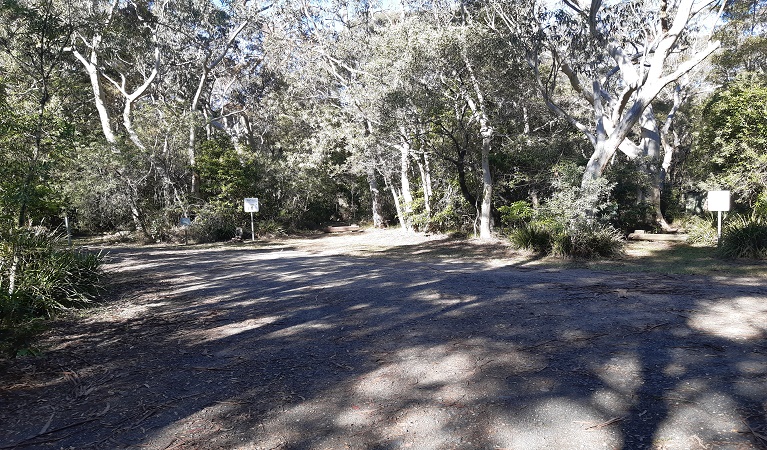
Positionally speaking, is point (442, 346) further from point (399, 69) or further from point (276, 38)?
point (276, 38)

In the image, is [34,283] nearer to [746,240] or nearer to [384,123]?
[384,123]

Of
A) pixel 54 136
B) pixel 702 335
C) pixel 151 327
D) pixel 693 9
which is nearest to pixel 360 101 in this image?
pixel 693 9

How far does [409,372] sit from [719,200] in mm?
11615

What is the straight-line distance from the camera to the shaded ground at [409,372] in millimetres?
2934

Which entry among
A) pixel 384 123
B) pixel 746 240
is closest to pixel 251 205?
pixel 384 123

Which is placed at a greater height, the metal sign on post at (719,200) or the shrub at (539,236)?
the metal sign on post at (719,200)

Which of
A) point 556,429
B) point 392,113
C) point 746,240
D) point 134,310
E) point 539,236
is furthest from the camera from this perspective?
point 392,113

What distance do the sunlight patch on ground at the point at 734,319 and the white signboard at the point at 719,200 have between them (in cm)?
701

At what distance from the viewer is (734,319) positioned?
5.00 meters

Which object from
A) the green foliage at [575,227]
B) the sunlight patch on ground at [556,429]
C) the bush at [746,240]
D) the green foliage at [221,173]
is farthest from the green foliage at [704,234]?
Result: the green foliage at [221,173]

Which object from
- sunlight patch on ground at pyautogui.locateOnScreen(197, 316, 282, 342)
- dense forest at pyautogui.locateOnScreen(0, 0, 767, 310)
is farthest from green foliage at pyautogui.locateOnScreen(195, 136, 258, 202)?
sunlight patch on ground at pyautogui.locateOnScreen(197, 316, 282, 342)

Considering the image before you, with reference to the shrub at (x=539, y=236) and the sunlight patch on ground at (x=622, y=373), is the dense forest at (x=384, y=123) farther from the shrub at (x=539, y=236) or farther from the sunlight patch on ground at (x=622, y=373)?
the sunlight patch on ground at (x=622, y=373)

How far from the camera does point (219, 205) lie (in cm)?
2258

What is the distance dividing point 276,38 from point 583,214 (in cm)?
1753
